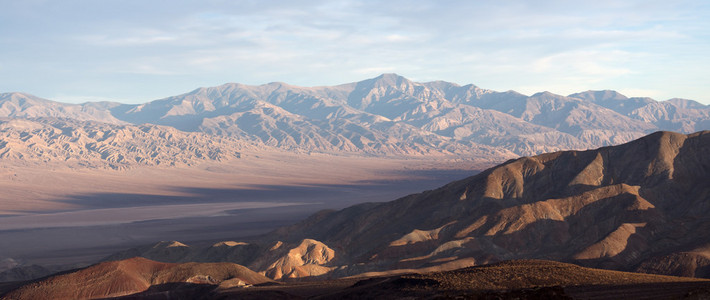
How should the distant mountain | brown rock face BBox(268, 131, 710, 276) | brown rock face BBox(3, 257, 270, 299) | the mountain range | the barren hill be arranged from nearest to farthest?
the barren hill → the mountain range → brown rock face BBox(3, 257, 270, 299) → the distant mountain → brown rock face BBox(268, 131, 710, 276)

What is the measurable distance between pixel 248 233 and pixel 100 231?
34.0 m

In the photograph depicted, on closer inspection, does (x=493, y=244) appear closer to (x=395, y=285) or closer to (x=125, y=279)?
(x=395, y=285)

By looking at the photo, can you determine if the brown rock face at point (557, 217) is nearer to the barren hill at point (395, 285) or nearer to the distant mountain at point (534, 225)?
the distant mountain at point (534, 225)

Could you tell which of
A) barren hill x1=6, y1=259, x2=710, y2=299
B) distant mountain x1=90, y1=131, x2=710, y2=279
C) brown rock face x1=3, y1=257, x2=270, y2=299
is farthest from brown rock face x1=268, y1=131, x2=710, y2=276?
barren hill x1=6, y1=259, x2=710, y2=299

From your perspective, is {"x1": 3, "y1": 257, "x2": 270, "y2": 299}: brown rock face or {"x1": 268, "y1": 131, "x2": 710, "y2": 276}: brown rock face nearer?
{"x1": 3, "y1": 257, "x2": 270, "y2": 299}: brown rock face

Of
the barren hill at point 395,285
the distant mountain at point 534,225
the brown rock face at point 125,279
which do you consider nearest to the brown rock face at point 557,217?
the distant mountain at point 534,225

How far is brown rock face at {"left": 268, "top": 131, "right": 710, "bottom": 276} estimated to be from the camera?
307 ft

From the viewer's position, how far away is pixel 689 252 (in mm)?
83125

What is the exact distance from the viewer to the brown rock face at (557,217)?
3684 inches

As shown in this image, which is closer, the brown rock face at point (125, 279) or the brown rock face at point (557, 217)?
the brown rock face at point (125, 279)

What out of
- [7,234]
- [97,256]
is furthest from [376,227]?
[7,234]

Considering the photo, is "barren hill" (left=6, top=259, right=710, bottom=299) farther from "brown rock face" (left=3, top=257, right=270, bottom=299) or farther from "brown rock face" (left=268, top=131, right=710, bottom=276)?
"brown rock face" (left=268, top=131, right=710, bottom=276)

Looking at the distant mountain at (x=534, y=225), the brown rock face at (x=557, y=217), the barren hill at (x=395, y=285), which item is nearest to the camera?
the barren hill at (x=395, y=285)

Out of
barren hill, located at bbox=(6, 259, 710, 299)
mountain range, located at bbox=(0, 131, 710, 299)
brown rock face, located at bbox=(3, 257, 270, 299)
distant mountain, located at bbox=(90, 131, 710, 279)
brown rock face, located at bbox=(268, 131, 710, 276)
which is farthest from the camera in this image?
brown rock face, located at bbox=(268, 131, 710, 276)
